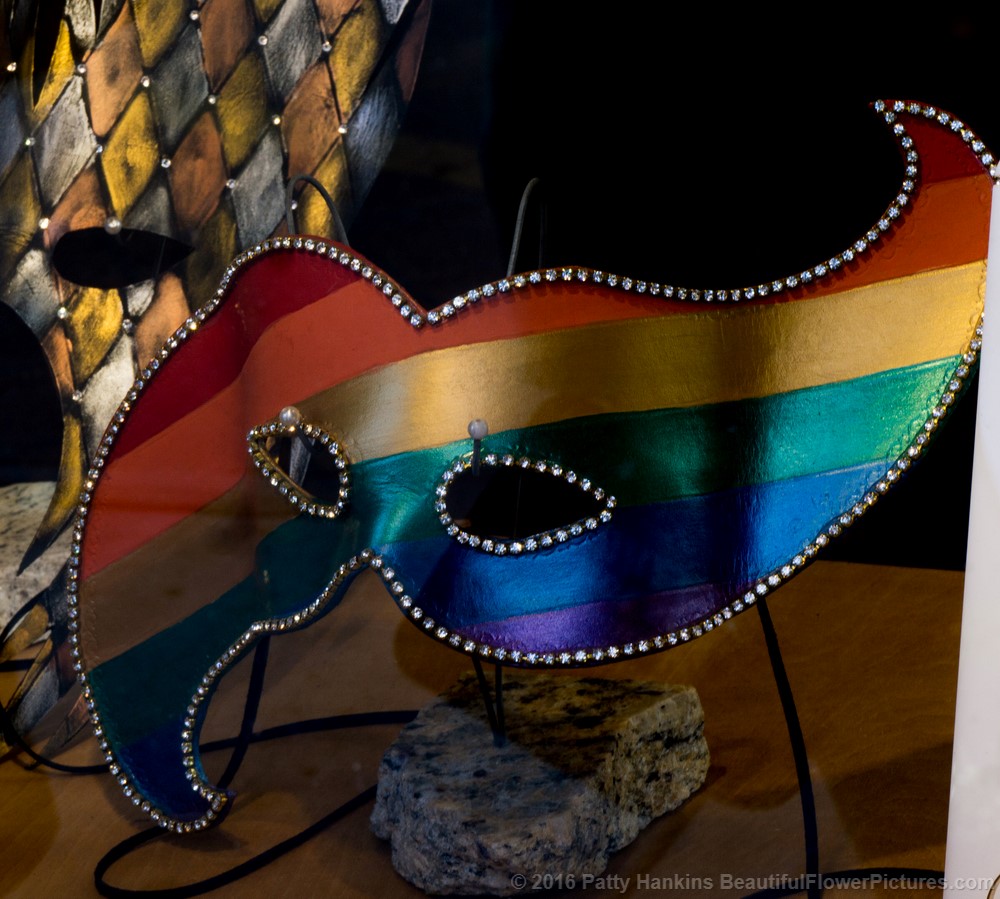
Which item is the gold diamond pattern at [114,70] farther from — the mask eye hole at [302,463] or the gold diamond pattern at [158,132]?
the mask eye hole at [302,463]

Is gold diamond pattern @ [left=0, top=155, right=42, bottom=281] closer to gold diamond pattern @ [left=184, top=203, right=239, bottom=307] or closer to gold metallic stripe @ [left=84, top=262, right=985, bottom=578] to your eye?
gold diamond pattern @ [left=184, top=203, right=239, bottom=307]

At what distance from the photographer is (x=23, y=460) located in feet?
2.04

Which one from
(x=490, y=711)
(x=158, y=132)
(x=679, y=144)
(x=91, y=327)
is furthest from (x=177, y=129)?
(x=490, y=711)

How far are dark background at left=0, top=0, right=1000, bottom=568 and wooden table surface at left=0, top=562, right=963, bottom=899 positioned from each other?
0.06m

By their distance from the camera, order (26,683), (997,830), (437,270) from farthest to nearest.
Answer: (26,683) → (437,270) → (997,830)

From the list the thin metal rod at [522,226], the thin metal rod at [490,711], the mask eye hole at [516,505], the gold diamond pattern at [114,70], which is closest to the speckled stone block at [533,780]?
the thin metal rod at [490,711]

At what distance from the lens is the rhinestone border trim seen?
53 centimetres

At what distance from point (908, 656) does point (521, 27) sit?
0.36 meters

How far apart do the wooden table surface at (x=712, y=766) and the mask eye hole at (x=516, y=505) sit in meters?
0.08

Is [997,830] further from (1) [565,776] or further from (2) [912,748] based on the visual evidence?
(1) [565,776]

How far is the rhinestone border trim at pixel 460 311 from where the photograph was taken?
53cm

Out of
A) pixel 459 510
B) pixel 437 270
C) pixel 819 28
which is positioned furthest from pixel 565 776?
pixel 819 28

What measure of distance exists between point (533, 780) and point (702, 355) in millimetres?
233

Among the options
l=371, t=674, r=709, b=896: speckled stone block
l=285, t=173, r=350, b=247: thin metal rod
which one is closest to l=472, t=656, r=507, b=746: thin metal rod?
l=371, t=674, r=709, b=896: speckled stone block
